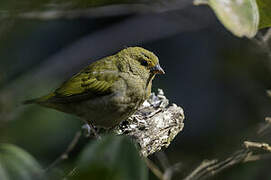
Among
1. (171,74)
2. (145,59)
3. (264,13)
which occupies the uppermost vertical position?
(264,13)

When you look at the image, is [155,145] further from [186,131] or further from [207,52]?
[207,52]

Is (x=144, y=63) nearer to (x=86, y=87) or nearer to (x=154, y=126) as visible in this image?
(x=86, y=87)

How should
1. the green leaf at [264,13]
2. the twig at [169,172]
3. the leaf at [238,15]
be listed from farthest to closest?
1. the twig at [169,172]
2. the green leaf at [264,13]
3. the leaf at [238,15]

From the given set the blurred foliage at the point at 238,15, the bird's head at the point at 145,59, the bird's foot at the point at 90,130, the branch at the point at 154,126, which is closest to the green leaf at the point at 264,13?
the blurred foliage at the point at 238,15

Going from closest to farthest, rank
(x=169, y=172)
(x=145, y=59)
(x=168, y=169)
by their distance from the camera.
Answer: (x=169, y=172) < (x=168, y=169) < (x=145, y=59)

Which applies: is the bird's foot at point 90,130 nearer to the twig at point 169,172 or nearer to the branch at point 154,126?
the branch at point 154,126

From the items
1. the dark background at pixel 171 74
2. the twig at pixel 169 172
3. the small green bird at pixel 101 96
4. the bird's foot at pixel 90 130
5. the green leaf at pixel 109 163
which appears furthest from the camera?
the dark background at pixel 171 74

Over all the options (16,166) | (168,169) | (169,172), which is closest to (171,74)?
(168,169)

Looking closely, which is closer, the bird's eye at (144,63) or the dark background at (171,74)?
the bird's eye at (144,63)
